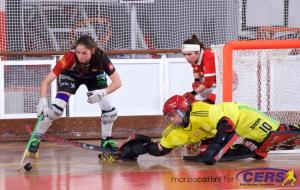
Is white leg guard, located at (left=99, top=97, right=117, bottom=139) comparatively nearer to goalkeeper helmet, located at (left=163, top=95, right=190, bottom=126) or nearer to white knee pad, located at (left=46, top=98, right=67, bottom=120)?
white knee pad, located at (left=46, top=98, right=67, bottom=120)

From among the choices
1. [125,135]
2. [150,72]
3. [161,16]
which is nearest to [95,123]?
[125,135]

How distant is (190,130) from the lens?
587 cm

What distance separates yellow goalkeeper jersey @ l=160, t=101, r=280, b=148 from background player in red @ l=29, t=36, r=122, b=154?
2.17ft

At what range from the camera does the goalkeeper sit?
5.67 meters

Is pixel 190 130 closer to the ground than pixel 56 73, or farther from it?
closer to the ground

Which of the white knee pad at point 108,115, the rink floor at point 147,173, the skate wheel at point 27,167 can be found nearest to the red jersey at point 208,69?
the rink floor at point 147,173

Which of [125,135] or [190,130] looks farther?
[125,135]

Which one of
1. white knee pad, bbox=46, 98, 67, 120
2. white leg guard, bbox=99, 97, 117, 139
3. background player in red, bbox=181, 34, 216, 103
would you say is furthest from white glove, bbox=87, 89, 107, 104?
background player in red, bbox=181, 34, 216, 103

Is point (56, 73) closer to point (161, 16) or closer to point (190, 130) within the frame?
point (190, 130)

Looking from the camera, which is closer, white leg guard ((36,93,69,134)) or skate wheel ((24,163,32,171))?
skate wheel ((24,163,32,171))

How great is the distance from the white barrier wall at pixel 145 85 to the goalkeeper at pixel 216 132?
219 cm

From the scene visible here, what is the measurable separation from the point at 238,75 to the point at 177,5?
1.65m

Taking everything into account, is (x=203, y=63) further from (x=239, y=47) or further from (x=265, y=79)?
(x=265, y=79)

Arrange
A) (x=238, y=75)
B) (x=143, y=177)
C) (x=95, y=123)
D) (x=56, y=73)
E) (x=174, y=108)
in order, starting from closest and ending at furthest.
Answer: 1. (x=143, y=177)
2. (x=174, y=108)
3. (x=56, y=73)
4. (x=238, y=75)
5. (x=95, y=123)
